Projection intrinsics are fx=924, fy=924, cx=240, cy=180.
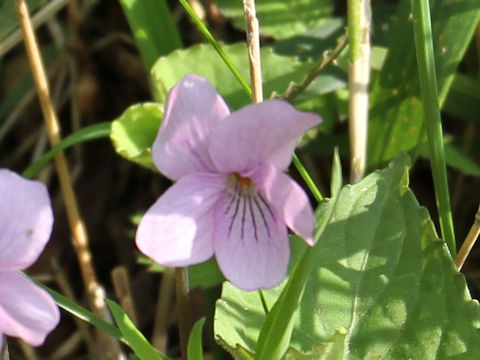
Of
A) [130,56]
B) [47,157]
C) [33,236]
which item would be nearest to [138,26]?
[47,157]

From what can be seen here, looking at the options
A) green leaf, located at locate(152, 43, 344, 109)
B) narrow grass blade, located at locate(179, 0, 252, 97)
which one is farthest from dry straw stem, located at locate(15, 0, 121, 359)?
narrow grass blade, located at locate(179, 0, 252, 97)

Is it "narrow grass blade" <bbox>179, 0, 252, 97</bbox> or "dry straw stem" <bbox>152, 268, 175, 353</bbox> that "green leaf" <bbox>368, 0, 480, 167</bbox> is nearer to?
"narrow grass blade" <bbox>179, 0, 252, 97</bbox>

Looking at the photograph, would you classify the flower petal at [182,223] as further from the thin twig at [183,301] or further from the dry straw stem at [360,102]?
the dry straw stem at [360,102]

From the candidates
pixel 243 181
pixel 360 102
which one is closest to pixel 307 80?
pixel 360 102

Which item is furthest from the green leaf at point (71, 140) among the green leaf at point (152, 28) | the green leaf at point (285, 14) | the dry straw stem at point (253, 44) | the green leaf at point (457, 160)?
the green leaf at point (457, 160)

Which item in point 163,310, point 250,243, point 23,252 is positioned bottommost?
point 163,310

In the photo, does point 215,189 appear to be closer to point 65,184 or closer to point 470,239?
point 470,239

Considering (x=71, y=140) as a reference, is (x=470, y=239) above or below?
below
